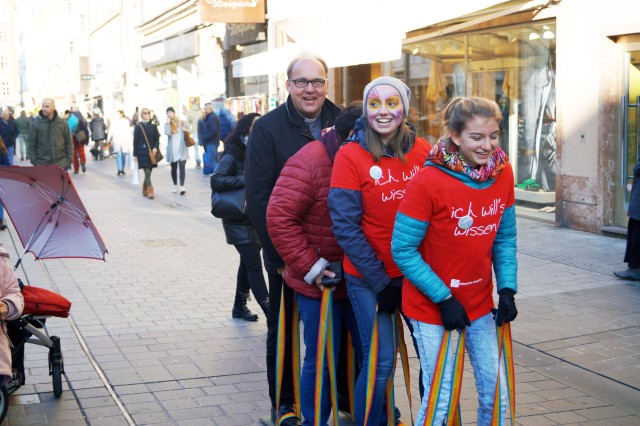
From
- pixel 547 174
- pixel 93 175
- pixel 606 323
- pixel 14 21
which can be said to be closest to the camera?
pixel 606 323

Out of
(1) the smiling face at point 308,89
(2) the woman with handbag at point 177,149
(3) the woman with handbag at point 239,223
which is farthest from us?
(2) the woman with handbag at point 177,149

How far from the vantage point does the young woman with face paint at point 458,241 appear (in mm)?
3801

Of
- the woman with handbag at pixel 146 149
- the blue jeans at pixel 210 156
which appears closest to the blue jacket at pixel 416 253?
the woman with handbag at pixel 146 149

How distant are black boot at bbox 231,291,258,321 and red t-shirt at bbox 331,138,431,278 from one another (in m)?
3.42

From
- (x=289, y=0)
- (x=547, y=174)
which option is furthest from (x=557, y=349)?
(x=289, y=0)

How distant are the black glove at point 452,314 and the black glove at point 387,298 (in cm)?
38

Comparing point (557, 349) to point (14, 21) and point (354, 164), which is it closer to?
point (354, 164)

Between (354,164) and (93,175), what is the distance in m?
22.0

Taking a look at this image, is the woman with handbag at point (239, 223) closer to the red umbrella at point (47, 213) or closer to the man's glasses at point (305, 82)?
the red umbrella at point (47, 213)

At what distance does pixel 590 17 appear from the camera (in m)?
11.7

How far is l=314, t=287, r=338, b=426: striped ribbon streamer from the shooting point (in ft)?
14.8

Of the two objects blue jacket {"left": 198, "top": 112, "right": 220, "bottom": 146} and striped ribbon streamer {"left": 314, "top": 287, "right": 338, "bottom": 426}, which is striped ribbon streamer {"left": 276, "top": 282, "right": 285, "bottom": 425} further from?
blue jacket {"left": 198, "top": 112, "right": 220, "bottom": 146}

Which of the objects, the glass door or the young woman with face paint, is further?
the glass door

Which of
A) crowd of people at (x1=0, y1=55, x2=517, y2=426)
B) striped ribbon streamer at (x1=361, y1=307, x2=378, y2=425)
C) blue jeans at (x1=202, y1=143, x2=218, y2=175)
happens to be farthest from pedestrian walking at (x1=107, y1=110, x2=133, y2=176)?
striped ribbon streamer at (x1=361, y1=307, x2=378, y2=425)
